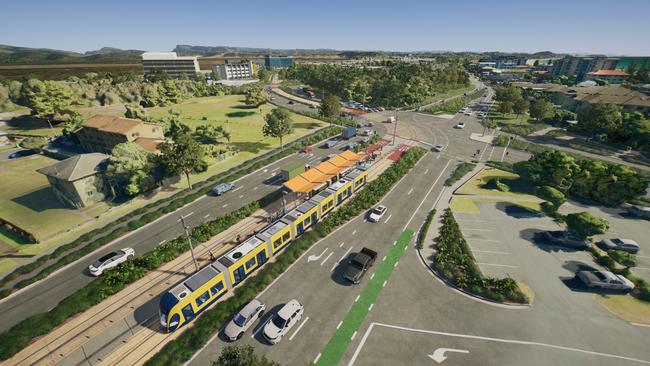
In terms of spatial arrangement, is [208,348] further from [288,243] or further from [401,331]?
[401,331]

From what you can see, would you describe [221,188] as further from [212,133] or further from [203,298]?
[203,298]

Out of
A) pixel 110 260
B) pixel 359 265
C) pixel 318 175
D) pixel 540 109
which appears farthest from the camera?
pixel 540 109

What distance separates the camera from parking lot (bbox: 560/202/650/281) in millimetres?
32094

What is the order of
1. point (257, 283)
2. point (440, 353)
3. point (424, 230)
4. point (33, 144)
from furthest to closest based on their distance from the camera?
point (33, 144) → point (424, 230) → point (257, 283) → point (440, 353)

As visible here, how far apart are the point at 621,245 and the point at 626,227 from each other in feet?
25.3

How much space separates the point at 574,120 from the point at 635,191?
6518 cm

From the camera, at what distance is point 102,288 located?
94.3 ft

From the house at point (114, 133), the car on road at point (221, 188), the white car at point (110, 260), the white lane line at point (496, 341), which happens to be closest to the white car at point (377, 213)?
the white lane line at point (496, 341)

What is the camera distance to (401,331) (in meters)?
25.3

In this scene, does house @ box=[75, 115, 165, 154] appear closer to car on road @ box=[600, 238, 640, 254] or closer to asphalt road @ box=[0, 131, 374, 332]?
asphalt road @ box=[0, 131, 374, 332]

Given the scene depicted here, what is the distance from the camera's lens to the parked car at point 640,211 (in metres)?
39.9

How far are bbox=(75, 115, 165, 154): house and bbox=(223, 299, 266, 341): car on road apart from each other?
47.5m

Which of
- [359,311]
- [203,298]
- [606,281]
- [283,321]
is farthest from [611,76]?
[203,298]

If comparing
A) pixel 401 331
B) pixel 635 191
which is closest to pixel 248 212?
pixel 401 331
